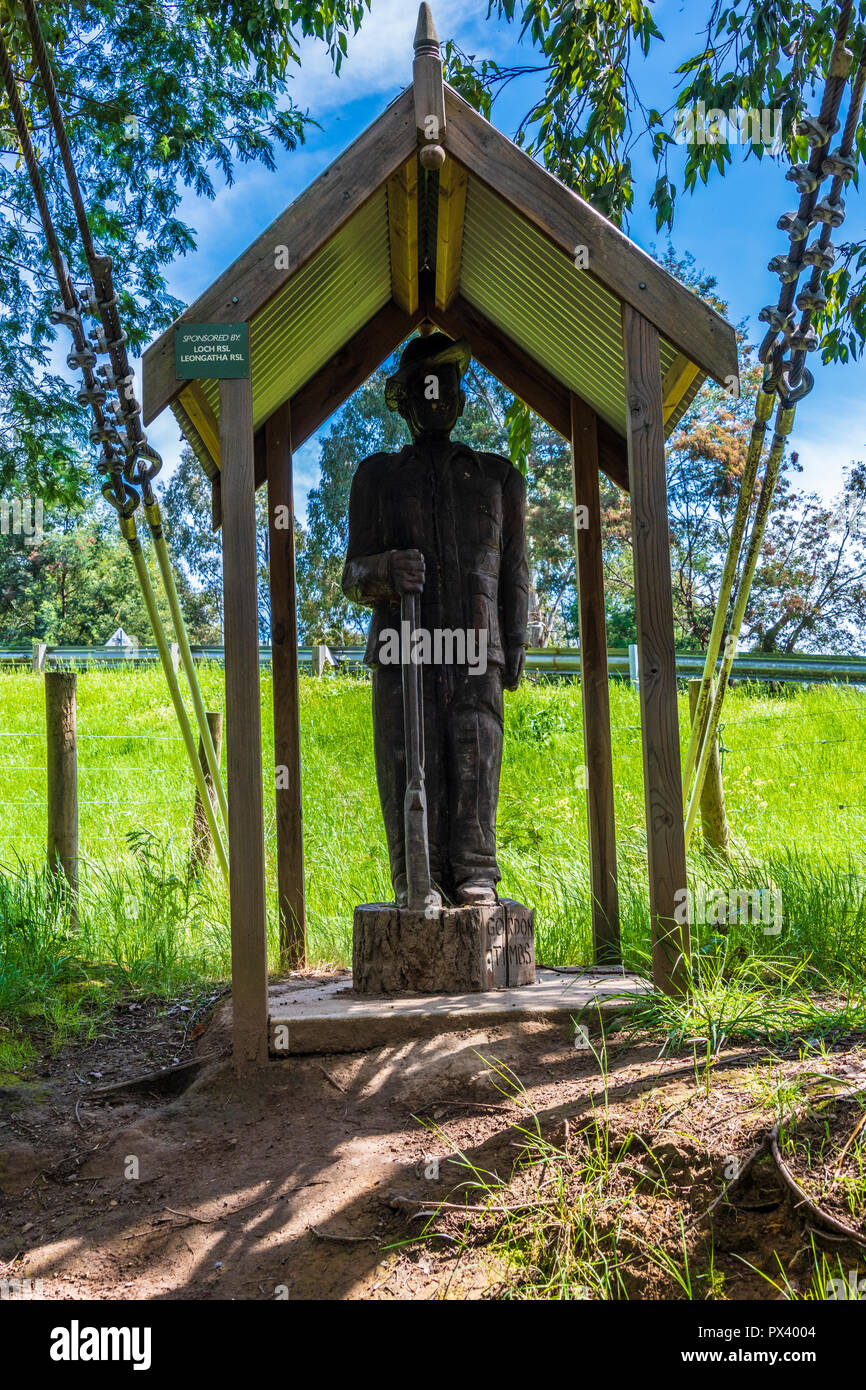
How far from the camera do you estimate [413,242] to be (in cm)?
400

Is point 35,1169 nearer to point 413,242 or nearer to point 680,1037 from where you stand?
point 680,1037

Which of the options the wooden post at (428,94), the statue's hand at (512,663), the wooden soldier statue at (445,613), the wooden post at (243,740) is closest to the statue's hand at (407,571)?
the wooden soldier statue at (445,613)

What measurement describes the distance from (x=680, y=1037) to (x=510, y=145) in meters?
2.78

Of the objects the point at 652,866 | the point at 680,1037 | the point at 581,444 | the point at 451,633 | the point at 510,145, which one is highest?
the point at 510,145

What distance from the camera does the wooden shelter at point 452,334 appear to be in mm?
3316

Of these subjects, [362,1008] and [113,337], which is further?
[113,337]

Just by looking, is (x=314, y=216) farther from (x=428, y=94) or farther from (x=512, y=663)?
(x=512, y=663)

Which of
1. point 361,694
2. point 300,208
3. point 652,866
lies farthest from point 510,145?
point 361,694

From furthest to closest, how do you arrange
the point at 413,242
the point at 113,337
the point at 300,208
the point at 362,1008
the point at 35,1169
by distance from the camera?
1. the point at 413,242
2. the point at 113,337
3. the point at 362,1008
4. the point at 300,208
5. the point at 35,1169

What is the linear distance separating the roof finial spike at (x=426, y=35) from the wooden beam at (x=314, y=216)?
0.52ft

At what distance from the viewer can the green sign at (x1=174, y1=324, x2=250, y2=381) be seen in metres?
3.29

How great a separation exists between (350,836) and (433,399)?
14.5 feet

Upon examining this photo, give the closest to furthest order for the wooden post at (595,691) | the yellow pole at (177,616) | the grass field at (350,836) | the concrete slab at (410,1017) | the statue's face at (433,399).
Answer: the concrete slab at (410,1017) → the yellow pole at (177,616) → the statue's face at (433,399) → the wooden post at (595,691) → the grass field at (350,836)

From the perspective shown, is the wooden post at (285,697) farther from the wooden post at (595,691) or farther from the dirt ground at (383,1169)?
the wooden post at (595,691)
